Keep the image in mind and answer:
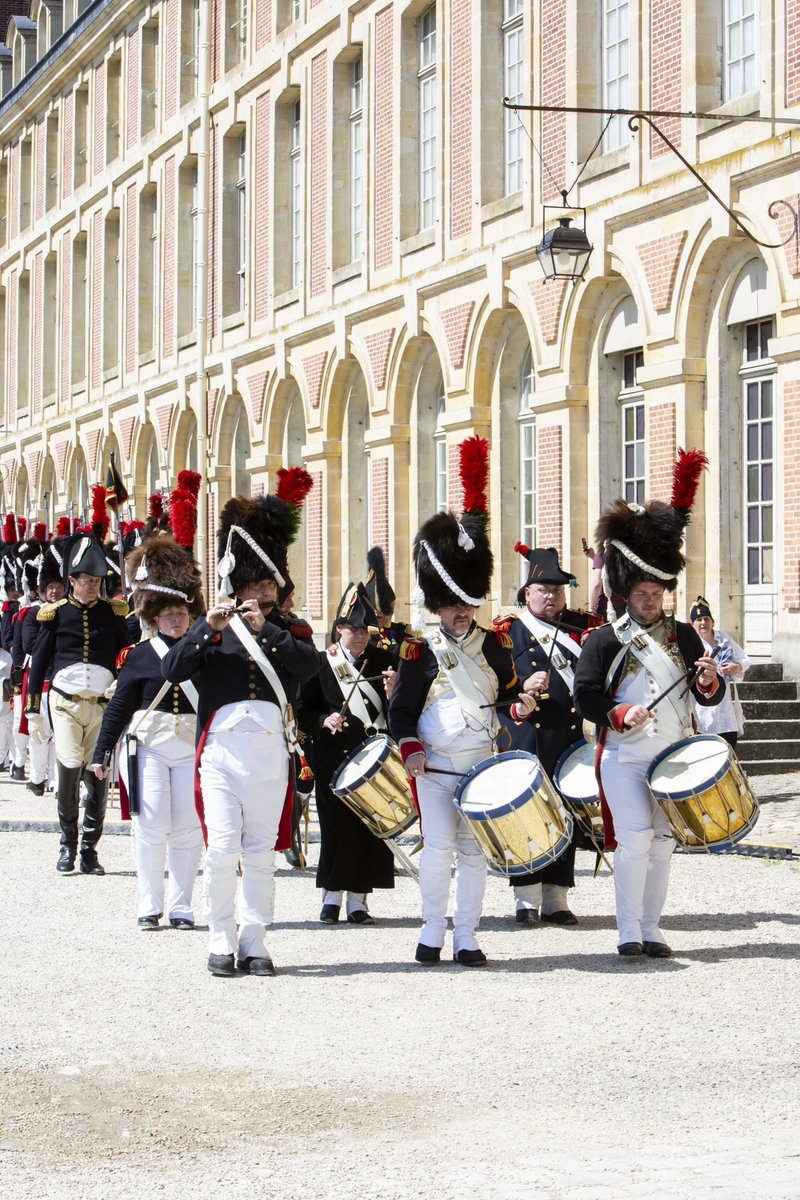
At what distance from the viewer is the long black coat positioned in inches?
373

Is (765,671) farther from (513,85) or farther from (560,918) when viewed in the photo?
(513,85)

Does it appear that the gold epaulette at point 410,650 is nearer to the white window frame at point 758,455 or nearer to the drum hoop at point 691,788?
the drum hoop at point 691,788

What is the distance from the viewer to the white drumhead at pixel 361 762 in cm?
902

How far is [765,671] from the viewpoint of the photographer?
1670 centimetres

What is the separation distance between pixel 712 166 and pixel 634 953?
35.8 ft

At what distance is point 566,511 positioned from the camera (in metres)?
20.1

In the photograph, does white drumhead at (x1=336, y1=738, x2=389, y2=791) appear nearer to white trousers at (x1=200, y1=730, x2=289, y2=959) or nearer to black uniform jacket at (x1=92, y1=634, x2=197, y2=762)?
white trousers at (x1=200, y1=730, x2=289, y2=959)

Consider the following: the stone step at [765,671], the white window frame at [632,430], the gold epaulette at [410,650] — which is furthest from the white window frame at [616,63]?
the gold epaulette at [410,650]

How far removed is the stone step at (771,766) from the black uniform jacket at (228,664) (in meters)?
8.12

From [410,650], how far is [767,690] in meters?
8.53

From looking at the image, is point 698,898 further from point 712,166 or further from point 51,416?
point 51,416

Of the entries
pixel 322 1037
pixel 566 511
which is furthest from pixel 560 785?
pixel 566 511

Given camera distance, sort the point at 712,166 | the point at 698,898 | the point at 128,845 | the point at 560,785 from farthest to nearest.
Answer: the point at 712,166
the point at 128,845
the point at 698,898
the point at 560,785

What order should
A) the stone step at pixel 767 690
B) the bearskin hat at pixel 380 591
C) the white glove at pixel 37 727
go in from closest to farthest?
the bearskin hat at pixel 380 591
the white glove at pixel 37 727
the stone step at pixel 767 690
